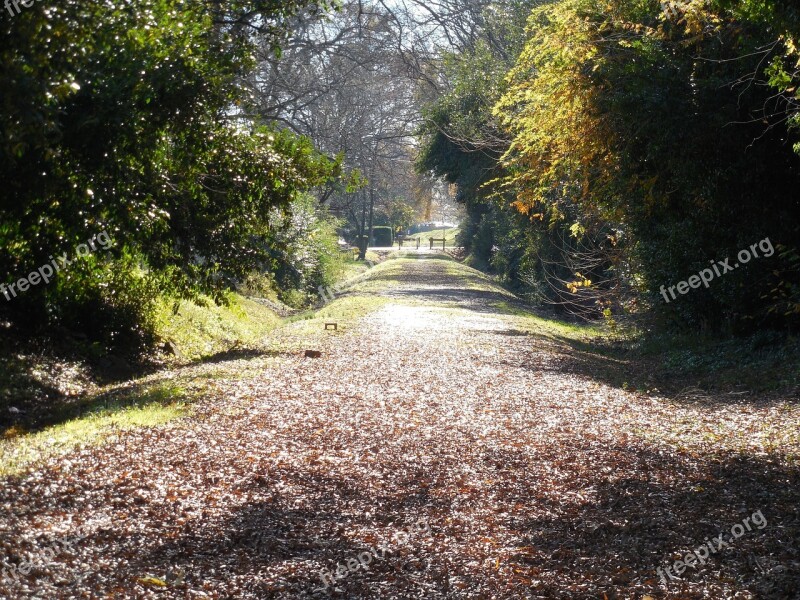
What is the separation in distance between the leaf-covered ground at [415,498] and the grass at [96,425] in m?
0.24

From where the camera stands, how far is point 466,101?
28469mm

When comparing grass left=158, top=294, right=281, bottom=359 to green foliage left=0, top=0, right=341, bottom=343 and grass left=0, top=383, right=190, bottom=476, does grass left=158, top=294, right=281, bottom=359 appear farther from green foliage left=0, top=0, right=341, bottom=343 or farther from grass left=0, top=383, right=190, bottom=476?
grass left=0, top=383, right=190, bottom=476

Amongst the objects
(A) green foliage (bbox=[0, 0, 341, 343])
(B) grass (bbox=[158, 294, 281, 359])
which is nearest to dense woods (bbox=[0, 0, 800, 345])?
(A) green foliage (bbox=[0, 0, 341, 343])

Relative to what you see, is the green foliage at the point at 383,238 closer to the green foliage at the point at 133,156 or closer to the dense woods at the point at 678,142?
the dense woods at the point at 678,142

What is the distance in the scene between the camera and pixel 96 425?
28.5 ft

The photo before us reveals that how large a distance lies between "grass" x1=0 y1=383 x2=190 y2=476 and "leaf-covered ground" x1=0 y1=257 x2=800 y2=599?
241 millimetres

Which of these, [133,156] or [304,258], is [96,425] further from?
[304,258]

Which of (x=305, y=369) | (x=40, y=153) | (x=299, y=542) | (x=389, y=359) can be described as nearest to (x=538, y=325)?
(x=389, y=359)

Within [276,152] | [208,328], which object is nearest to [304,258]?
[208,328]

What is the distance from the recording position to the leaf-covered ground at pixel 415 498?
17.1 ft

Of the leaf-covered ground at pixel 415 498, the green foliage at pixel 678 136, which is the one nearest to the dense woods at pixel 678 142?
the green foliage at pixel 678 136

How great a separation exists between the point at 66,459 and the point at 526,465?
4152 mm

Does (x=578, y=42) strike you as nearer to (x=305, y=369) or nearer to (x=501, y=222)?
(x=305, y=369)

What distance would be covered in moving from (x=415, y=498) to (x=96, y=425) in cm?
376
